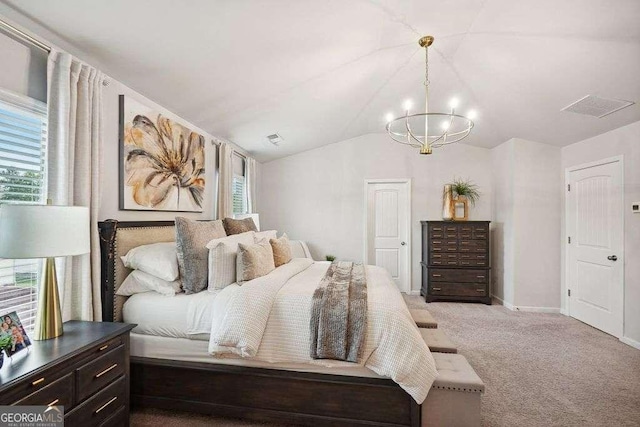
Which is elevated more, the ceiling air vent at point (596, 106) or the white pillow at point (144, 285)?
the ceiling air vent at point (596, 106)

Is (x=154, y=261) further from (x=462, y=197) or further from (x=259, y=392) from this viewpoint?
(x=462, y=197)

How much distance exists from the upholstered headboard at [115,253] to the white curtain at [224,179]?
1.32m

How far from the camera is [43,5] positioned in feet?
4.99

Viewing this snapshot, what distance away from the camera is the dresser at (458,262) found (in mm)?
4609

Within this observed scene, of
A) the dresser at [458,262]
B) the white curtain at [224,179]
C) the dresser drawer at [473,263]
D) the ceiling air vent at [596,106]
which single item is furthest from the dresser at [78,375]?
the dresser drawer at [473,263]

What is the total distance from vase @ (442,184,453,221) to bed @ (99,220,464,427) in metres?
3.69

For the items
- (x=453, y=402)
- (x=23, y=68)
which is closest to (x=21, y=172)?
(x=23, y=68)

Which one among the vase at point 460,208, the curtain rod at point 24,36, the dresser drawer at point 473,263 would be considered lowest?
the dresser drawer at point 473,263

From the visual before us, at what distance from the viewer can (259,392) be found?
191 centimetres

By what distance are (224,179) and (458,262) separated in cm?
371

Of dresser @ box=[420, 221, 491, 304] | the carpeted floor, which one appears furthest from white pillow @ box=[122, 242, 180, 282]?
dresser @ box=[420, 221, 491, 304]

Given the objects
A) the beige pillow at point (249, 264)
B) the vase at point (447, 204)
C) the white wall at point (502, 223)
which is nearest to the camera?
the beige pillow at point (249, 264)

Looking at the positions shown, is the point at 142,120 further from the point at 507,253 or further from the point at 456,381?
the point at 507,253

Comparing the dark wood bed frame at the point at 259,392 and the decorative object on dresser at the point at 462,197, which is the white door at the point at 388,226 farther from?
the dark wood bed frame at the point at 259,392
